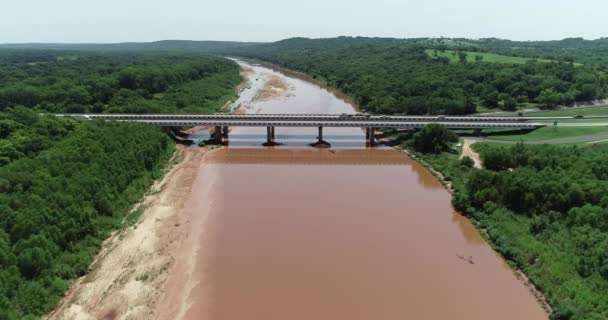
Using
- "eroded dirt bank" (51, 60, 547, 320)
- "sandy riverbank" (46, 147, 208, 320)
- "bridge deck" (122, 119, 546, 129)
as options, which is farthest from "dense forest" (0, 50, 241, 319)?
"bridge deck" (122, 119, 546, 129)

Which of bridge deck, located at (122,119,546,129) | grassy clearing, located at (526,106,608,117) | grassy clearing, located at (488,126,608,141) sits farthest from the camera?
grassy clearing, located at (526,106,608,117)

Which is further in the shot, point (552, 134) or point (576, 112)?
point (576, 112)

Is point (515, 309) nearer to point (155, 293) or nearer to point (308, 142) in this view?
point (155, 293)

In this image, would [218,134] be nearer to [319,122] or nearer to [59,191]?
[319,122]

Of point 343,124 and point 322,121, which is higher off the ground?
point 322,121

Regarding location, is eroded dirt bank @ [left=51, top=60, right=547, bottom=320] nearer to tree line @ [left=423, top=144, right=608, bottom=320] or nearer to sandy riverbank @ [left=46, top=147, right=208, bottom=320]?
sandy riverbank @ [left=46, top=147, right=208, bottom=320]

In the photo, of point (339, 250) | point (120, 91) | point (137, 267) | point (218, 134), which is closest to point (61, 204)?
point (137, 267)

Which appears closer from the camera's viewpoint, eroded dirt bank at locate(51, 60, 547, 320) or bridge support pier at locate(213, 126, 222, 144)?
eroded dirt bank at locate(51, 60, 547, 320)
